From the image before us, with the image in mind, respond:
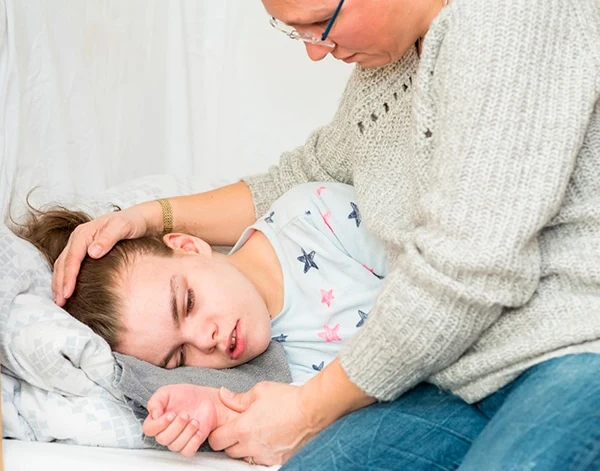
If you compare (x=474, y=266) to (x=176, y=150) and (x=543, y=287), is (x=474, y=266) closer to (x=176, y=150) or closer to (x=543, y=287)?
(x=543, y=287)

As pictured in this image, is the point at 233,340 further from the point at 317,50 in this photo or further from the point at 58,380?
the point at 317,50

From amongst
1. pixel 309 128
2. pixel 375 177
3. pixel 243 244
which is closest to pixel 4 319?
pixel 243 244

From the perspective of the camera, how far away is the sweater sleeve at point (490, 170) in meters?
1.12

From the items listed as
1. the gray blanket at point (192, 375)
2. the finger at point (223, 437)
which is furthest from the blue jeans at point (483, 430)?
the gray blanket at point (192, 375)

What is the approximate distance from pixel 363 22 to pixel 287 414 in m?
0.55

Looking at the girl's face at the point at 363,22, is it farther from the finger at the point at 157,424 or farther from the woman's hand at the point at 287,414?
the finger at the point at 157,424

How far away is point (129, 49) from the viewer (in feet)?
7.43

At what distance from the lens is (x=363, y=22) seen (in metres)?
1.26

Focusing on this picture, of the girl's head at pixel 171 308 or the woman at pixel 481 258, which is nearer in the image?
the woman at pixel 481 258

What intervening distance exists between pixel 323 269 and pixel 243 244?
20cm

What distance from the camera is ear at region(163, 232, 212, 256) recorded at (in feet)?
5.46

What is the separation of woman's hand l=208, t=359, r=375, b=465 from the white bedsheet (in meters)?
0.04

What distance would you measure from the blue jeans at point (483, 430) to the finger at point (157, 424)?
19 cm

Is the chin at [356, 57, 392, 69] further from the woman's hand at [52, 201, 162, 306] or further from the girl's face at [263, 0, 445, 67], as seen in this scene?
the woman's hand at [52, 201, 162, 306]
